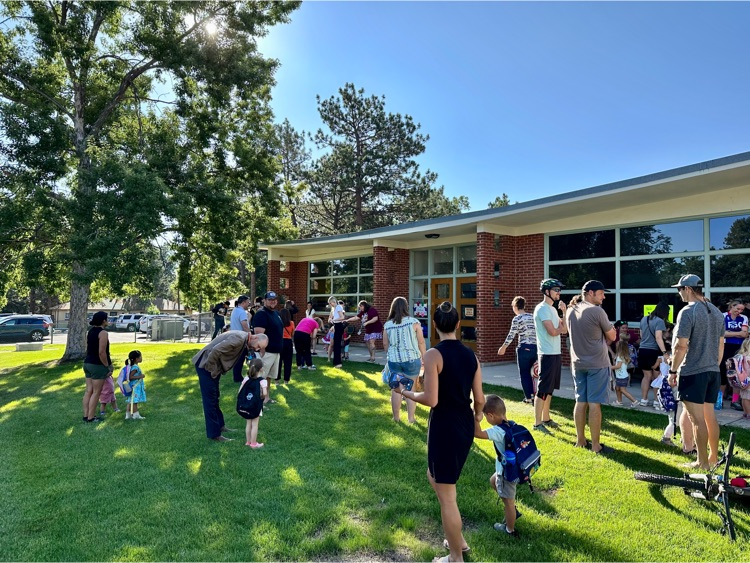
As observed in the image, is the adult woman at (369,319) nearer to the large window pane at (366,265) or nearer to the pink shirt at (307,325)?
the pink shirt at (307,325)

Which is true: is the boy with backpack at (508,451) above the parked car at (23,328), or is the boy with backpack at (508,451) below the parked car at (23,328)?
above

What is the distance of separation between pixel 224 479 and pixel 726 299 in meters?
8.57

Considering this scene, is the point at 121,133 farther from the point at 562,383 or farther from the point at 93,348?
the point at 562,383

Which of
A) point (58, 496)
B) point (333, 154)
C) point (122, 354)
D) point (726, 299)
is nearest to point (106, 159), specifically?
point (122, 354)

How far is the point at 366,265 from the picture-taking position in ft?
53.2

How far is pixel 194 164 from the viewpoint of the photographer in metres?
14.8

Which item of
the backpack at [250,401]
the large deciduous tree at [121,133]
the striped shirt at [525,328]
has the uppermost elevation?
the large deciduous tree at [121,133]

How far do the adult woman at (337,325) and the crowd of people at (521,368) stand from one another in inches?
110

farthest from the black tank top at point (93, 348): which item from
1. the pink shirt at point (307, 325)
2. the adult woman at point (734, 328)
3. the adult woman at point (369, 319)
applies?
the adult woman at point (734, 328)

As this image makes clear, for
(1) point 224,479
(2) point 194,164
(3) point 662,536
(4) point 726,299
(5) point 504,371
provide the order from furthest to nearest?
(2) point 194,164 < (5) point 504,371 < (4) point 726,299 < (1) point 224,479 < (3) point 662,536

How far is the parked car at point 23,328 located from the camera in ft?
93.0

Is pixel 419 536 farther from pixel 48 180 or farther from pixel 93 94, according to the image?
pixel 93 94

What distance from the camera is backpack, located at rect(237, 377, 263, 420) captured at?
16.7ft

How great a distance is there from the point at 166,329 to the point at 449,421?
26.3 metres
